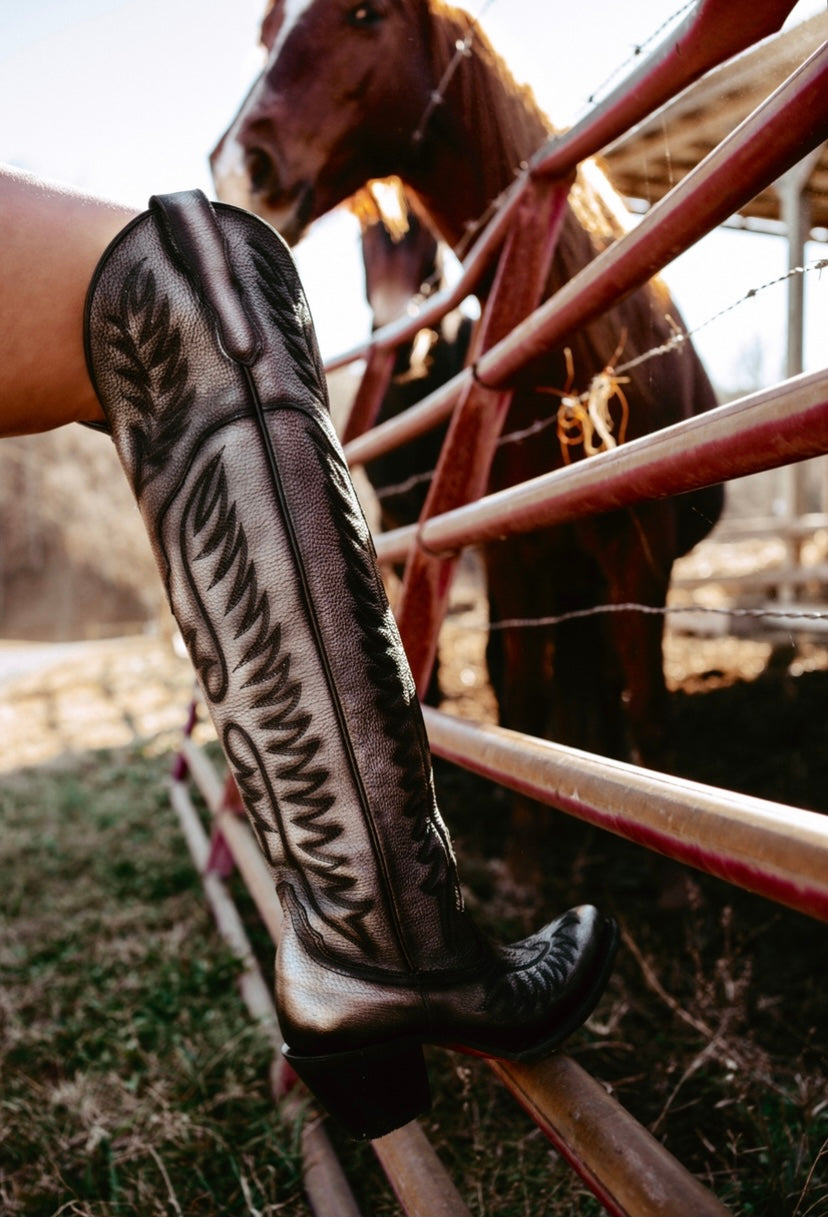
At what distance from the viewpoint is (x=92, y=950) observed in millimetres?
1829

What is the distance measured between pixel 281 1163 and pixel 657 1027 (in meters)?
0.64

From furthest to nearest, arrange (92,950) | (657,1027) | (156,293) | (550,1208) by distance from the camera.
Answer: (92,950) → (657,1027) → (550,1208) → (156,293)

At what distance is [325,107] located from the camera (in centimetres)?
184

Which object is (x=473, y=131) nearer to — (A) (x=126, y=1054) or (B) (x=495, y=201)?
(B) (x=495, y=201)

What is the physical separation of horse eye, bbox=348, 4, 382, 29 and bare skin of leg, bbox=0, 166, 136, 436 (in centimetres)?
147

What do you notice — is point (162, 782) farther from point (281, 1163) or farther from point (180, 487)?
point (180, 487)

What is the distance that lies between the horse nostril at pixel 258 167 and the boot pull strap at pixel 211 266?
141 cm

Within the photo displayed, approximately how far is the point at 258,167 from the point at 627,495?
160cm

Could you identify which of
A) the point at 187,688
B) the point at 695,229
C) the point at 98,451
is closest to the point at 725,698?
the point at 695,229

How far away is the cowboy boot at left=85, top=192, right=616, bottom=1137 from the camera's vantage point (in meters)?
0.67

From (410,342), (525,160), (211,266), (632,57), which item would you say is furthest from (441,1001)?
(410,342)

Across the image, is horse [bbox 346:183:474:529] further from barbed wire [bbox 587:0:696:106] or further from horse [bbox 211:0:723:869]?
barbed wire [bbox 587:0:696:106]

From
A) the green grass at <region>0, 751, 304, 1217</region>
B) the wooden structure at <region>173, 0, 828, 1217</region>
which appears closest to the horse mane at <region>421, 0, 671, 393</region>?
the wooden structure at <region>173, 0, 828, 1217</region>

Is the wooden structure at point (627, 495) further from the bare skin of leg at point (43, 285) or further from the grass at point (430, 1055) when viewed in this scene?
the bare skin of leg at point (43, 285)
